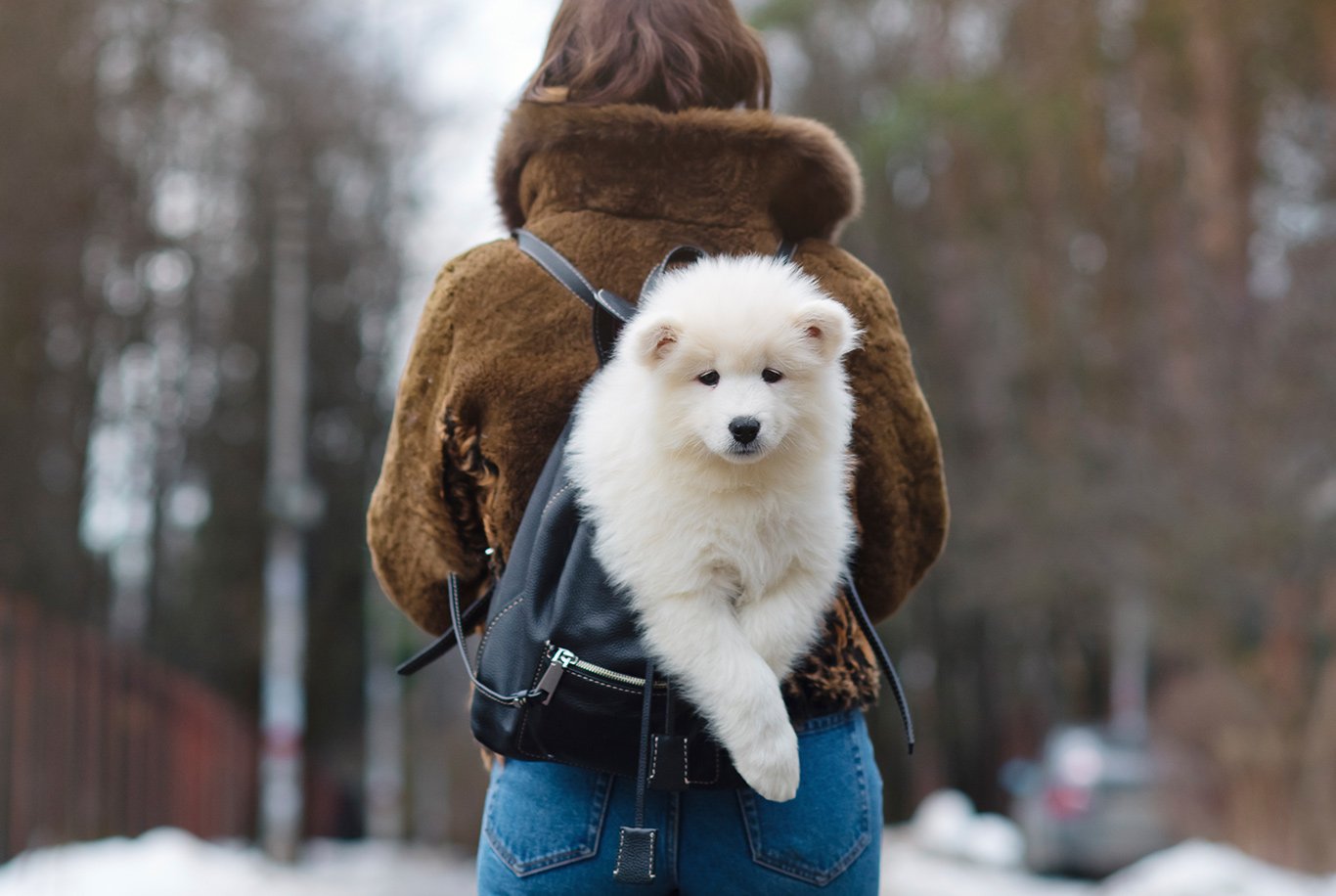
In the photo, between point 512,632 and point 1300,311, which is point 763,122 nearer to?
point 512,632

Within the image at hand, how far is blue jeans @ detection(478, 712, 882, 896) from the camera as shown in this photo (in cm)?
248

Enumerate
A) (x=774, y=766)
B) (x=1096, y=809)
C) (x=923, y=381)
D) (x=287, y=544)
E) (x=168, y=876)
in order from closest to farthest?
(x=774, y=766), (x=168, y=876), (x=1096, y=809), (x=287, y=544), (x=923, y=381)

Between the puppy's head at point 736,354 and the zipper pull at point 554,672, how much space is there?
40cm

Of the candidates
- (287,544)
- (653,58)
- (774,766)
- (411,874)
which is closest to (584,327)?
(653,58)

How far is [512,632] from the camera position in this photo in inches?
97.6

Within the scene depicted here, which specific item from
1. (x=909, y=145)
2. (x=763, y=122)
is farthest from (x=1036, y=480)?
(x=763, y=122)

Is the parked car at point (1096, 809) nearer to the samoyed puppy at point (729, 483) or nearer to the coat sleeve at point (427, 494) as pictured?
the coat sleeve at point (427, 494)

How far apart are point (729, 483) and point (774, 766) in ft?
1.54

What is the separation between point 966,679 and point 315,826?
14.4m

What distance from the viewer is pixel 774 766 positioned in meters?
2.38

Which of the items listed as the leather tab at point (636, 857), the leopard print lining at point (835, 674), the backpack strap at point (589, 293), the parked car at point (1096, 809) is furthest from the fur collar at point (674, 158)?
the parked car at point (1096, 809)

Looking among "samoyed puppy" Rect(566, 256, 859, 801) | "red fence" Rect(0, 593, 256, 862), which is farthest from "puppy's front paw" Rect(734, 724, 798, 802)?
"red fence" Rect(0, 593, 256, 862)

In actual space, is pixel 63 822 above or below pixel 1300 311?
below

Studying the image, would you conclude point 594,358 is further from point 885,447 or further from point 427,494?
point 885,447
